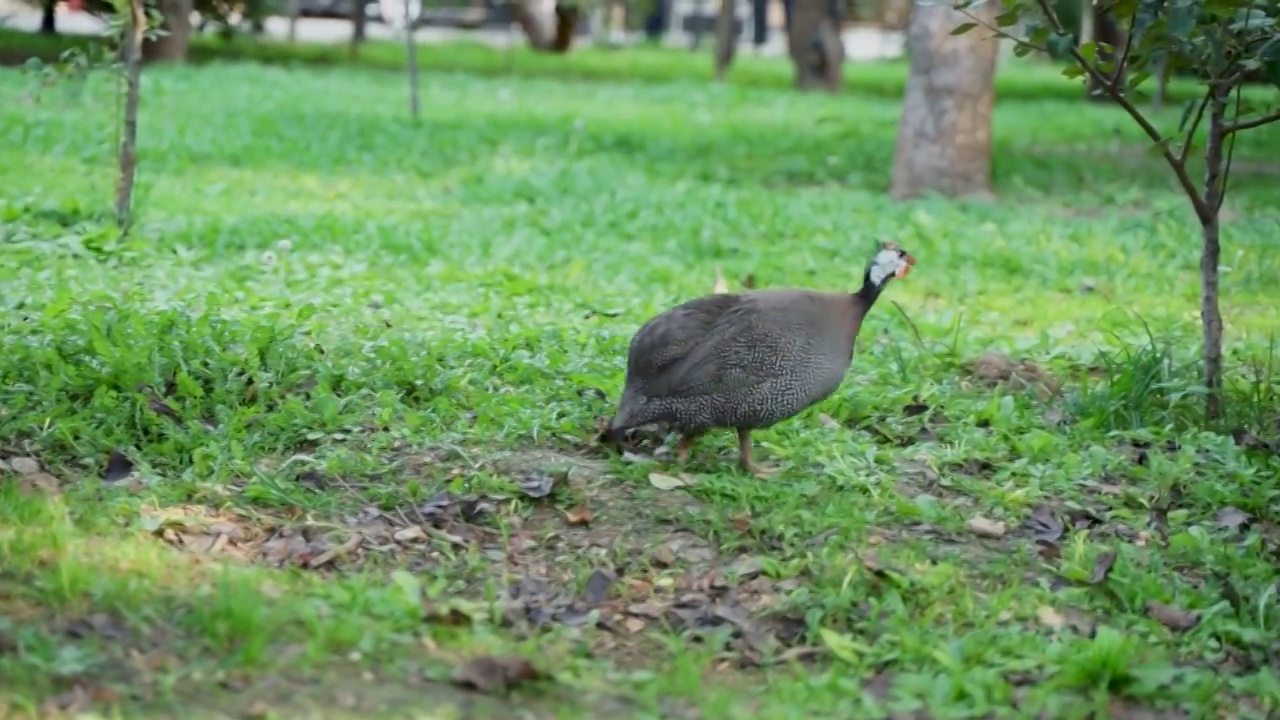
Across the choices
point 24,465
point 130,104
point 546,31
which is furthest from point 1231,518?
point 546,31

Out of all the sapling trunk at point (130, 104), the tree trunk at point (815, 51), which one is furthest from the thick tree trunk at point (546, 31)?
the sapling trunk at point (130, 104)

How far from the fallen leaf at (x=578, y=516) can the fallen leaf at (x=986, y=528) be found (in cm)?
110

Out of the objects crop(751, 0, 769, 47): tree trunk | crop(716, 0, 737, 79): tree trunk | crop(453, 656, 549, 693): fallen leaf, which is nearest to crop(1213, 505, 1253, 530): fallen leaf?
crop(453, 656, 549, 693): fallen leaf

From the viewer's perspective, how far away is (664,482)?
5184mm

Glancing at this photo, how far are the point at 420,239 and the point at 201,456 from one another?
4012 mm

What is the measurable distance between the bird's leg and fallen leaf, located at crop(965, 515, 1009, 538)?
69cm

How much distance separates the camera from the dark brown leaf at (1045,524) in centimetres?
497

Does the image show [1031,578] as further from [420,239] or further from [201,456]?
[420,239]

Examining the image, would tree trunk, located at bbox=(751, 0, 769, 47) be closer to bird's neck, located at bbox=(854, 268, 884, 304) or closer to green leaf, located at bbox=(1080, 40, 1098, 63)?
green leaf, located at bbox=(1080, 40, 1098, 63)

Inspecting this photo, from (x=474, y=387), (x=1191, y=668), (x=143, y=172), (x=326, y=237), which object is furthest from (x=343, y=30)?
(x=1191, y=668)

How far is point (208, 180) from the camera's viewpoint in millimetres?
11000

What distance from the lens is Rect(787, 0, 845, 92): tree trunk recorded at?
2319cm

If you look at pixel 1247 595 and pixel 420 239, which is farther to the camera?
pixel 420 239

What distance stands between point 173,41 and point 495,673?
1854 cm
